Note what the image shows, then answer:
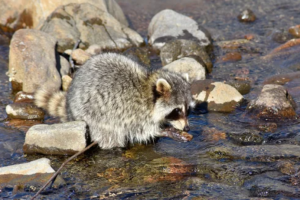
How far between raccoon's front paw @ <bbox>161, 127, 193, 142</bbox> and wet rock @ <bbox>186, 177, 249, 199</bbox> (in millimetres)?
1074

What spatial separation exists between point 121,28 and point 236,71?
291 centimetres

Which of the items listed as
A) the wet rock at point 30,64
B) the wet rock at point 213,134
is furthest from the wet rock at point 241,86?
the wet rock at point 30,64

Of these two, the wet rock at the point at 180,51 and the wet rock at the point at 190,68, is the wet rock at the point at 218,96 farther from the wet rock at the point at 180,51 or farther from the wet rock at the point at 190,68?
the wet rock at the point at 180,51

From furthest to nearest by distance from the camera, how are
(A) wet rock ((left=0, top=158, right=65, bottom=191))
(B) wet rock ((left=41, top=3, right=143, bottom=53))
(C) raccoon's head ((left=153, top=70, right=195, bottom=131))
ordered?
(B) wet rock ((left=41, top=3, right=143, bottom=53))
(C) raccoon's head ((left=153, top=70, right=195, bottom=131))
(A) wet rock ((left=0, top=158, right=65, bottom=191))

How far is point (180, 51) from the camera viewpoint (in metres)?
9.20

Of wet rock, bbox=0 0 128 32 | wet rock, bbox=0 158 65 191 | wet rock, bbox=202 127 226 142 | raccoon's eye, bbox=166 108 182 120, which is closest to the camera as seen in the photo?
wet rock, bbox=0 158 65 191

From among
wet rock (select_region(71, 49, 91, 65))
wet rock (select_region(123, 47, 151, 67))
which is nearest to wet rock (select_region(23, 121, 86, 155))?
wet rock (select_region(71, 49, 91, 65))

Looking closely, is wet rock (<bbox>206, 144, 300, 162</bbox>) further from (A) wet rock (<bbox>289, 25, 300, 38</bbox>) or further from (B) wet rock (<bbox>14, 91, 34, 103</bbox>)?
(A) wet rock (<bbox>289, 25, 300, 38</bbox>)

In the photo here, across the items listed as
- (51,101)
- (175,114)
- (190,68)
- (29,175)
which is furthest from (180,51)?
(29,175)

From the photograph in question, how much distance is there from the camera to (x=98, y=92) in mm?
5855

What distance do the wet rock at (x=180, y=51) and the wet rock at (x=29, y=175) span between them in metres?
4.52

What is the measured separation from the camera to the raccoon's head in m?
5.76

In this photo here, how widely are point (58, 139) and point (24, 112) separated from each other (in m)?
1.48

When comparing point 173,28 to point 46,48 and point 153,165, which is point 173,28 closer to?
point 46,48
